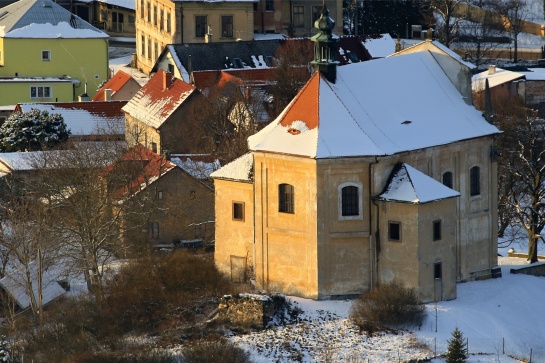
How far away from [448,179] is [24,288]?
44.0 ft

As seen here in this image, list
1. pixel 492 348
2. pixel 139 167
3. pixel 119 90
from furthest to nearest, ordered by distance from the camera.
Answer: pixel 119 90 < pixel 139 167 < pixel 492 348

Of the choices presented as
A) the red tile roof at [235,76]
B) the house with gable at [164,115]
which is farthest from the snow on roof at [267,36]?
the house with gable at [164,115]

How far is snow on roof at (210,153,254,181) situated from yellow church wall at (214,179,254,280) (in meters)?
0.18

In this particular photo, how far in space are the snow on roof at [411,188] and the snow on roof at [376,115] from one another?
74cm

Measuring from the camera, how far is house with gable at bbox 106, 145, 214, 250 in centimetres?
6181

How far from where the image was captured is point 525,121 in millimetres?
71000

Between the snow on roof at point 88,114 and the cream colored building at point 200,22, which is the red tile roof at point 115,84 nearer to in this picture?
the snow on roof at point 88,114

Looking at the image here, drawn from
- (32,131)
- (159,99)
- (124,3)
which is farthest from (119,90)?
(124,3)

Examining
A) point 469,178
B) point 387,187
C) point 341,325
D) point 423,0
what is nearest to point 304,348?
point 341,325

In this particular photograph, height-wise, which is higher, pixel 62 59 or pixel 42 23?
pixel 42 23

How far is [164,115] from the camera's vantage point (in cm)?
7138

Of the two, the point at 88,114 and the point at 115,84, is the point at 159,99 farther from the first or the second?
the point at 115,84

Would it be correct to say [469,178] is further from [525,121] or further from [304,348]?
[525,121]

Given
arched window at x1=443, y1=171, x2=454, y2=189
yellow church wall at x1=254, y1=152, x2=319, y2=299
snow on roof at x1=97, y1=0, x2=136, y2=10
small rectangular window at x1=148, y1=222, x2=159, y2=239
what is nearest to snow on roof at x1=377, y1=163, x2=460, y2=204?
arched window at x1=443, y1=171, x2=454, y2=189
